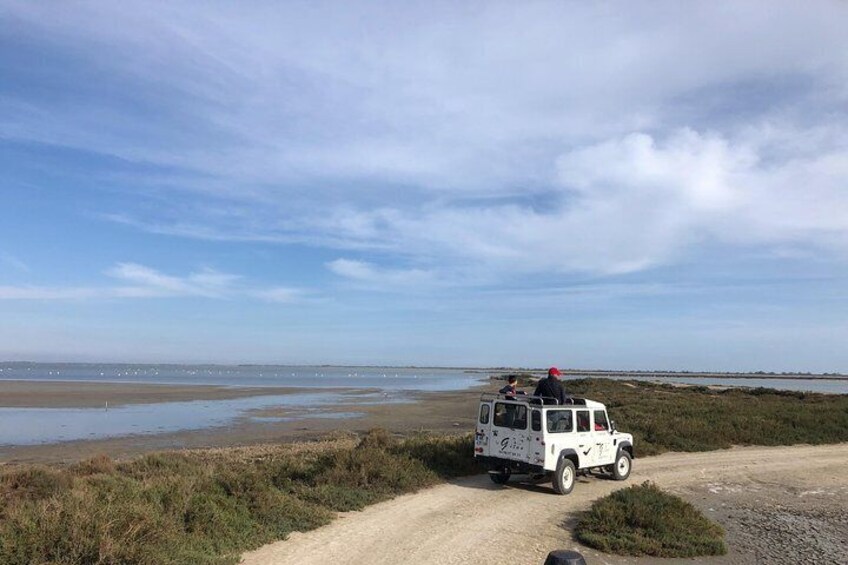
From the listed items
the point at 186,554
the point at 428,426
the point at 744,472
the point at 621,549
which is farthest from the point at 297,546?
the point at 428,426

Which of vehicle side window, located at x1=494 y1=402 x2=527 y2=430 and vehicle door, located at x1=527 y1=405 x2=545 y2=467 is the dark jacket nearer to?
vehicle side window, located at x1=494 y1=402 x2=527 y2=430

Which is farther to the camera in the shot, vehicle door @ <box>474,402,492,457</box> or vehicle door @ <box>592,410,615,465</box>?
vehicle door @ <box>592,410,615,465</box>

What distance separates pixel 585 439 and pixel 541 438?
5.75 ft

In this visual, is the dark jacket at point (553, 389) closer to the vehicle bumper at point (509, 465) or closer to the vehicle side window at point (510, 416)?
the vehicle side window at point (510, 416)

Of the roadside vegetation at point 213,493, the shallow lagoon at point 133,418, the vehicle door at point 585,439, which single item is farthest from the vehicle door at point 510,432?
the shallow lagoon at point 133,418

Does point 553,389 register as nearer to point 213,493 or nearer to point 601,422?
point 601,422

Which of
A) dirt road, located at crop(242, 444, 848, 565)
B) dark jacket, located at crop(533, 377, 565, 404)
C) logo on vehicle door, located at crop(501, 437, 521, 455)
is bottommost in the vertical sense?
dirt road, located at crop(242, 444, 848, 565)

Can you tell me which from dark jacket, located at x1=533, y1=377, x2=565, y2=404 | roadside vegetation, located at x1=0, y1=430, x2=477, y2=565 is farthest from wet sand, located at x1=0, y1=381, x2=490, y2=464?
dark jacket, located at x1=533, y1=377, x2=565, y2=404

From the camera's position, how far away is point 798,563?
10.0m

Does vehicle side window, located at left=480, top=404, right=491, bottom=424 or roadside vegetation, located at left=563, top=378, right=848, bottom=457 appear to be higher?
vehicle side window, located at left=480, top=404, right=491, bottom=424

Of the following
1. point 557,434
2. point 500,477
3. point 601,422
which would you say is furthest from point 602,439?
point 500,477

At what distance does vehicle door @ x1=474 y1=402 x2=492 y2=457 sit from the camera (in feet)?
46.9

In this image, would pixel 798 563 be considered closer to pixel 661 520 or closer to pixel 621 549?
pixel 661 520

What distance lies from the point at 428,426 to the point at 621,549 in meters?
24.1
